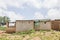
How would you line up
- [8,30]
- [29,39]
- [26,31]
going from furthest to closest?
[8,30] → [26,31] → [29,39]

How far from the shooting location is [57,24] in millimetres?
25266

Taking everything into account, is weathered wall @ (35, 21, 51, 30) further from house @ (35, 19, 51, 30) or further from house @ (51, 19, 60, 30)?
house @ (51, 19, 60, 30)

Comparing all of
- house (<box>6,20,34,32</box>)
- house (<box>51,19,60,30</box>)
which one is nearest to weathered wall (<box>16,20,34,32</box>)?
house (<box>6,20,34,32</box>)

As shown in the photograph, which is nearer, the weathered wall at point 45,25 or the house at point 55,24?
the weathered wall at point 45,25

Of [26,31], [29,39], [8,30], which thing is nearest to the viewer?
[29,39]

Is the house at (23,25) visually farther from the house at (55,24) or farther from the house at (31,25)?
the house at (55,24)

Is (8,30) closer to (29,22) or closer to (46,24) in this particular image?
(29,22)

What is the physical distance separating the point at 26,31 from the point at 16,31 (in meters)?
1.62

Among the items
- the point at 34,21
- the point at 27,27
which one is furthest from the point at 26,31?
the point at 34,21

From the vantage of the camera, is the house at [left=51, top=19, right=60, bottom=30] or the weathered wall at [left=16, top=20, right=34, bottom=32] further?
the house at [left=51, top=19, right=60, bottom=30]

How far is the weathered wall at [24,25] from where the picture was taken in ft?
79.3

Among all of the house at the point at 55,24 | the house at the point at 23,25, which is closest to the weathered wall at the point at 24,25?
the house at the point at 23,25

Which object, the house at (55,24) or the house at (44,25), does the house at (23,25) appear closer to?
the house at (44,25)

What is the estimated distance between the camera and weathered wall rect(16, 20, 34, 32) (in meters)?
24.2
